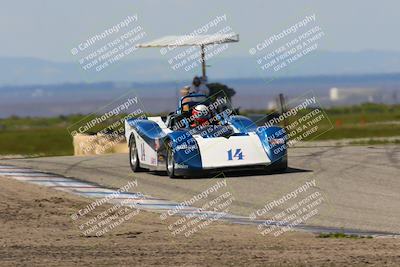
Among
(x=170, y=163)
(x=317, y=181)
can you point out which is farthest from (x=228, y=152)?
(x=317, y=181)

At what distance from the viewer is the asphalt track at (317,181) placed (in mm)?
15195

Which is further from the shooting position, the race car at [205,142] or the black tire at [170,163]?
the black tire at [170,163]

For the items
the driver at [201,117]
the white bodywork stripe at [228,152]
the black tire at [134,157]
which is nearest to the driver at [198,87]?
the black tire at [134,157]

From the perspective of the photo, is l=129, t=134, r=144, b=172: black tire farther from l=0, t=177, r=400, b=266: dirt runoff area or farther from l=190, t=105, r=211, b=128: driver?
l=0, t=177, r=400, b=266: dirt runoff area

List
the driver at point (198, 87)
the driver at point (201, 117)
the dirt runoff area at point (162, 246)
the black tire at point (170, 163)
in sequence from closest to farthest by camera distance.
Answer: the dirt runoff area at point (162, 246)
the black tire at point (170, 163)
the driver at point (201, 117)
the driver at point (198, 87)

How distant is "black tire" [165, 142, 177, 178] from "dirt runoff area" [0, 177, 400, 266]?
4.19m

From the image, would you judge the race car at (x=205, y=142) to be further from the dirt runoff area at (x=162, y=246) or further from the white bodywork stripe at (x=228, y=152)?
the dirt runoff area at (x=162, y=246)

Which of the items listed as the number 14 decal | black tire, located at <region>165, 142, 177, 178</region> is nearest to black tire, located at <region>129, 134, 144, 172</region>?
black tire, located at <region>165, 142, 177, 178</region>

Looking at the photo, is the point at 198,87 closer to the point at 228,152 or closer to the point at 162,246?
the point at 228,152

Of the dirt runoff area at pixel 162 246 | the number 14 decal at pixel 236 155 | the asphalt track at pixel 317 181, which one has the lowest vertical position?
the asphalt track at pixel 317 181

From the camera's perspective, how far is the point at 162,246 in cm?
1181

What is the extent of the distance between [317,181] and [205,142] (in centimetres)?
217

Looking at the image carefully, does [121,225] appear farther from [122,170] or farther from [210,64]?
[210,64]

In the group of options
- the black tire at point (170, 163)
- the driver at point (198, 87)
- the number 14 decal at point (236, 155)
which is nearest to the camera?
the number 14 decal at point (236, 155)
